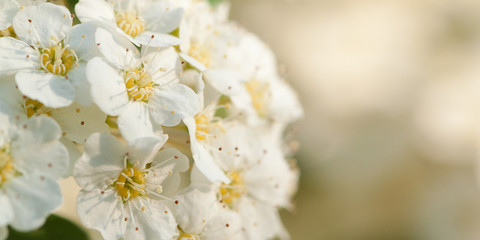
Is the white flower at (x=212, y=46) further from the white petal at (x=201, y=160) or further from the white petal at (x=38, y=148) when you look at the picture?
the white petal at (x=38, y=148)

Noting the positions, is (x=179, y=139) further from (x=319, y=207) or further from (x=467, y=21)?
(x=467, y=21)

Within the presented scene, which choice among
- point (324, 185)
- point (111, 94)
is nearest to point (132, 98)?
point (111, 94)

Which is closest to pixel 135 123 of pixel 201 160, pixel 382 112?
pixel 201 160

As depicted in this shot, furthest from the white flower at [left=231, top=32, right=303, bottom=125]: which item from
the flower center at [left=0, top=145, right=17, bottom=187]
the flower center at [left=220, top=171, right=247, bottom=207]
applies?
the flower center at [left=0, top=145, right=17, bottom=187]

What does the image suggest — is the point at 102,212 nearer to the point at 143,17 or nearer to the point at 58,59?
the point at 58,59

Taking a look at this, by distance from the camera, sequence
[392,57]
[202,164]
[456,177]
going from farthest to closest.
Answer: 1. [392,57]
2. [456,177]
3. [202,164]

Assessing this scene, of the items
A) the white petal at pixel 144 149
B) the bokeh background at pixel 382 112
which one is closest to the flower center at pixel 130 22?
the white petal at pixel 144 149
